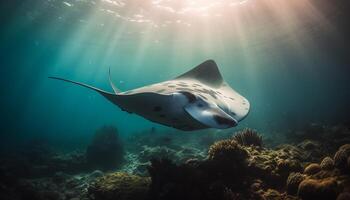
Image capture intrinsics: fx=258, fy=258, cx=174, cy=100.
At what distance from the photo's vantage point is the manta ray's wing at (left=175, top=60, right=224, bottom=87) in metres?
8.41

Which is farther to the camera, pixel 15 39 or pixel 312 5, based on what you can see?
pixel 15 39

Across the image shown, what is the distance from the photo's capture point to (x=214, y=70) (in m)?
→ 8.45

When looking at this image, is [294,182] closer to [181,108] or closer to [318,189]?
[318,189]

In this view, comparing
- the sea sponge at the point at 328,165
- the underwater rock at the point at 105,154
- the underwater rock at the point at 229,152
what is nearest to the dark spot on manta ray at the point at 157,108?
the underwater rock at the point at 229,152

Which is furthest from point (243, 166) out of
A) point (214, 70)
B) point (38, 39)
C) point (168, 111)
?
point (38, 39)

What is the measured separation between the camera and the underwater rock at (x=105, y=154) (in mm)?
16500

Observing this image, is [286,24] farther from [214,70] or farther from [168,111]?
[168,111]

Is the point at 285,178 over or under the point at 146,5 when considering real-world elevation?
under

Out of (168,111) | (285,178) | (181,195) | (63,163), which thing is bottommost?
(63,163)

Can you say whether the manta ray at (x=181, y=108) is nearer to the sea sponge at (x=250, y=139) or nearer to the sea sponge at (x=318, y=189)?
the sea sponge at (x=318, y=189)

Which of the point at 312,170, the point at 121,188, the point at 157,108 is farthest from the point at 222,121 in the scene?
the point at 121,188

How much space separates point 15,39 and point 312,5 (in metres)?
41.2

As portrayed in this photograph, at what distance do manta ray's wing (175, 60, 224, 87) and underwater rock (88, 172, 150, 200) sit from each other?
3558 millimetres

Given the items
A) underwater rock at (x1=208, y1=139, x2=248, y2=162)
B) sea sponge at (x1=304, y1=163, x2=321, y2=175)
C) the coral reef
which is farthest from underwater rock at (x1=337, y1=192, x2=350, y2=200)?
underwater rock at (x1=208, y1=139, x2=248, y2=162)
